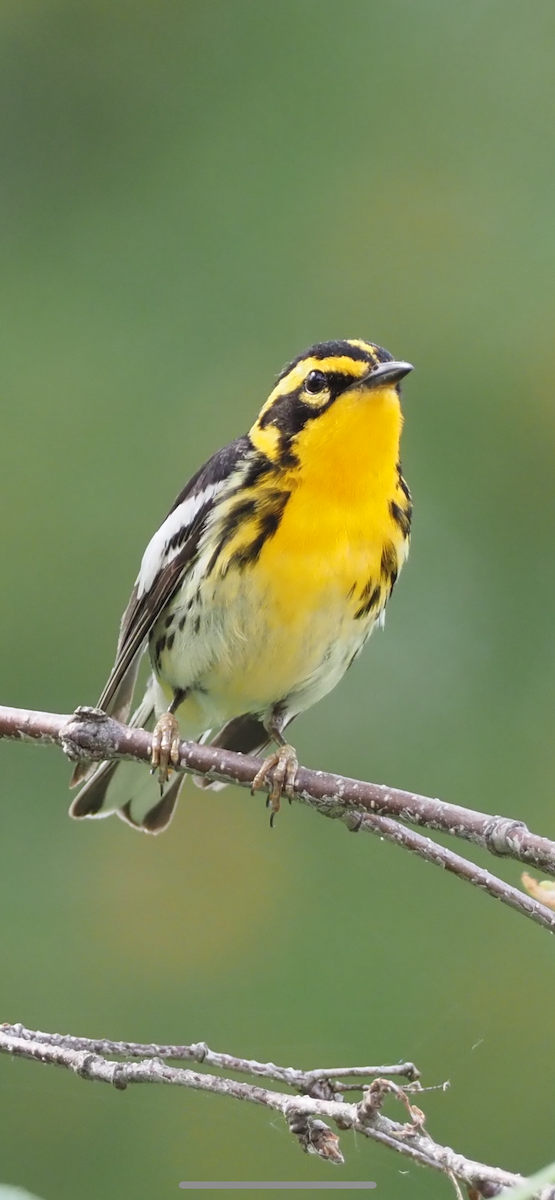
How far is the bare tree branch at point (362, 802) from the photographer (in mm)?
1571

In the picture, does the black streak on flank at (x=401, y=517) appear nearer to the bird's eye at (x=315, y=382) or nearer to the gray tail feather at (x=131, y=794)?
the bird's eye at (x=315, y=382)

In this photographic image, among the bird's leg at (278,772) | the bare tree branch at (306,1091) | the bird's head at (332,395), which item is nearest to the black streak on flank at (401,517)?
the bird's head at (332,395)

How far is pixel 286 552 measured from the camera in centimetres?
253

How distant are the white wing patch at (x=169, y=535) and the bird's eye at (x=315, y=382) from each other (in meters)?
0.24

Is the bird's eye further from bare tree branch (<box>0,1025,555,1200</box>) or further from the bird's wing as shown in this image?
bare tree branch (<box>0,1025,555,1200</box>)

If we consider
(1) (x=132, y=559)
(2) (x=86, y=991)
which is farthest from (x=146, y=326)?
(2) (x=86, y=991)

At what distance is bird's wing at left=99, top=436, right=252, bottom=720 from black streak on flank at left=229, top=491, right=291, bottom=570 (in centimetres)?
14

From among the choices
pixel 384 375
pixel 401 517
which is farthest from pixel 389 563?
pixel 384 375

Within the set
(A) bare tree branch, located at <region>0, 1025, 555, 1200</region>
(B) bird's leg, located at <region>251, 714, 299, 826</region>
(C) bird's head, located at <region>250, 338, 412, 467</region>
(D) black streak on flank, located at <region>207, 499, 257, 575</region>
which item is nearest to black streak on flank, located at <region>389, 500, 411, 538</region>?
(C) bird's head, located at <region>250, 338, 412, 467</region>

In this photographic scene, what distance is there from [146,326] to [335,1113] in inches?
197

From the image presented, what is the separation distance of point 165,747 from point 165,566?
1.75ft

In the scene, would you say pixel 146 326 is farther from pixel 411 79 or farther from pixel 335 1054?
pixel 335 1054

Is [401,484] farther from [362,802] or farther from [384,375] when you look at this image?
[362,802]

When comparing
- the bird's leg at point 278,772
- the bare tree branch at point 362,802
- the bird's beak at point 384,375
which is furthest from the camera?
the bird's beak at point 384,375
